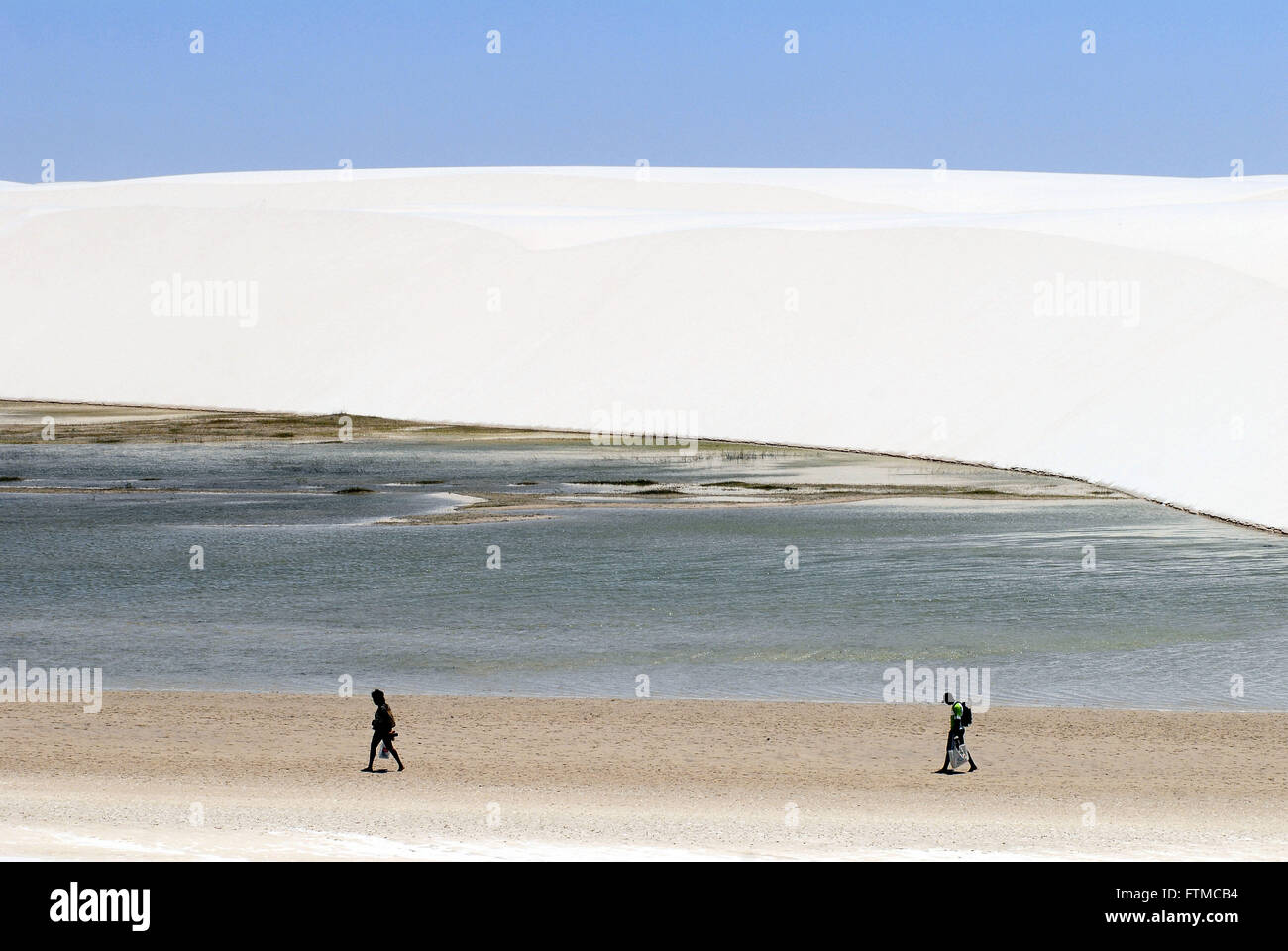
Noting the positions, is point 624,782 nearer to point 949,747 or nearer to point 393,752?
point 393,752

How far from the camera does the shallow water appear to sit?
1950 cm

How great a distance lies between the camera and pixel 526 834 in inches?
492

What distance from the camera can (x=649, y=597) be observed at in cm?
2486

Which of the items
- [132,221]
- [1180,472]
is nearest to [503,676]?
[1180,472]

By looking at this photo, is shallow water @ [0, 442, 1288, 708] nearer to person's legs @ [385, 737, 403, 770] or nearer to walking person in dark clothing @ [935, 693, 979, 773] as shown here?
walking person in dark clothing @ [935, 693, 979, 773]

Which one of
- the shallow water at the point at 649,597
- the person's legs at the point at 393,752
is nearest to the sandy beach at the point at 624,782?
the person's legs at the point at 393,752

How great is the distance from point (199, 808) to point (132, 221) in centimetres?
7049

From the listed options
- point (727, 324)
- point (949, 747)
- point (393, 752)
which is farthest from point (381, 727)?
point (727, 324)

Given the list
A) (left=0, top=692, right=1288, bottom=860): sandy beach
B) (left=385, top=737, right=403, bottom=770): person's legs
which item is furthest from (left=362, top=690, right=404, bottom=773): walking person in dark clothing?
(left=0, top=692, right=1288, bottom=860): sandy beach

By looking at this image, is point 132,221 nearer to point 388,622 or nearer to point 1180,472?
point 1180,472

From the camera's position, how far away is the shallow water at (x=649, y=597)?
19500 millimetres

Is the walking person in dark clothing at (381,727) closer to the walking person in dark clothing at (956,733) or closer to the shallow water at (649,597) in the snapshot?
the shallow water at (649,597)

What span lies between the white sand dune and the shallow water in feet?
18.5

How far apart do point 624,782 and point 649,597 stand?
1037cm
